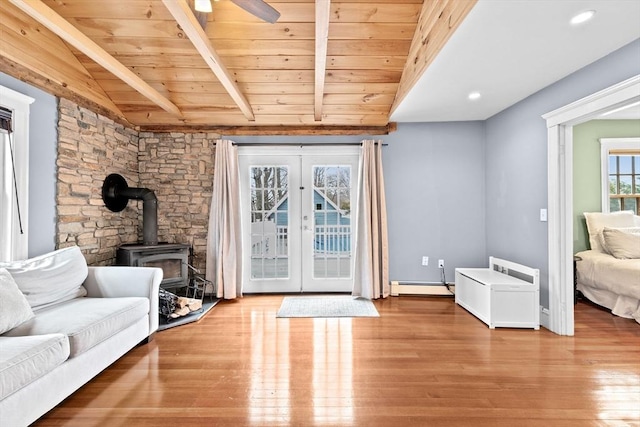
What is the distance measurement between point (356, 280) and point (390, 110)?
7.09 ft

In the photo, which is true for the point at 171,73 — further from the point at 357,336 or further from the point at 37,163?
the point at 357,336

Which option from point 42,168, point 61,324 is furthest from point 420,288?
point 42,168

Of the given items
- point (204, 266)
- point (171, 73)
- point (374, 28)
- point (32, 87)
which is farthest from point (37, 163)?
point (374, 28)

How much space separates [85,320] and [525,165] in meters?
4.09

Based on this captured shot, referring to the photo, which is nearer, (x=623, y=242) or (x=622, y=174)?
(x=623, y=242)

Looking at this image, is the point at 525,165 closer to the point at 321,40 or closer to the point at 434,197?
the point at 434,197

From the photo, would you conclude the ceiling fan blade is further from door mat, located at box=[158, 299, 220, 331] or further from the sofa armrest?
door mat, located at box=[158, 299, 220, 331]

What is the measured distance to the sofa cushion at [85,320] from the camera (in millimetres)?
1929

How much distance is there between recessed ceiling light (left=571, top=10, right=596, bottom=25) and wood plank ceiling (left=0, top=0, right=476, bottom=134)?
2.29ft

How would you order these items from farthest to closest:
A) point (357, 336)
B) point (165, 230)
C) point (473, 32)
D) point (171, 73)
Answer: point (165, 230)
point (171, 73)
point (357, 336)
point (473, 32)

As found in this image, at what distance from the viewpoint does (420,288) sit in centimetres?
419

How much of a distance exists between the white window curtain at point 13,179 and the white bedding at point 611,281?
5.68 metres

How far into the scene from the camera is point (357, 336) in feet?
9.50

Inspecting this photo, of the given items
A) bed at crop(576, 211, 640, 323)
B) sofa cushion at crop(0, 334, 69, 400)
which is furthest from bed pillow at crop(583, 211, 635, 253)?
sofa cushion at crop(0, 334, 69, 400)
